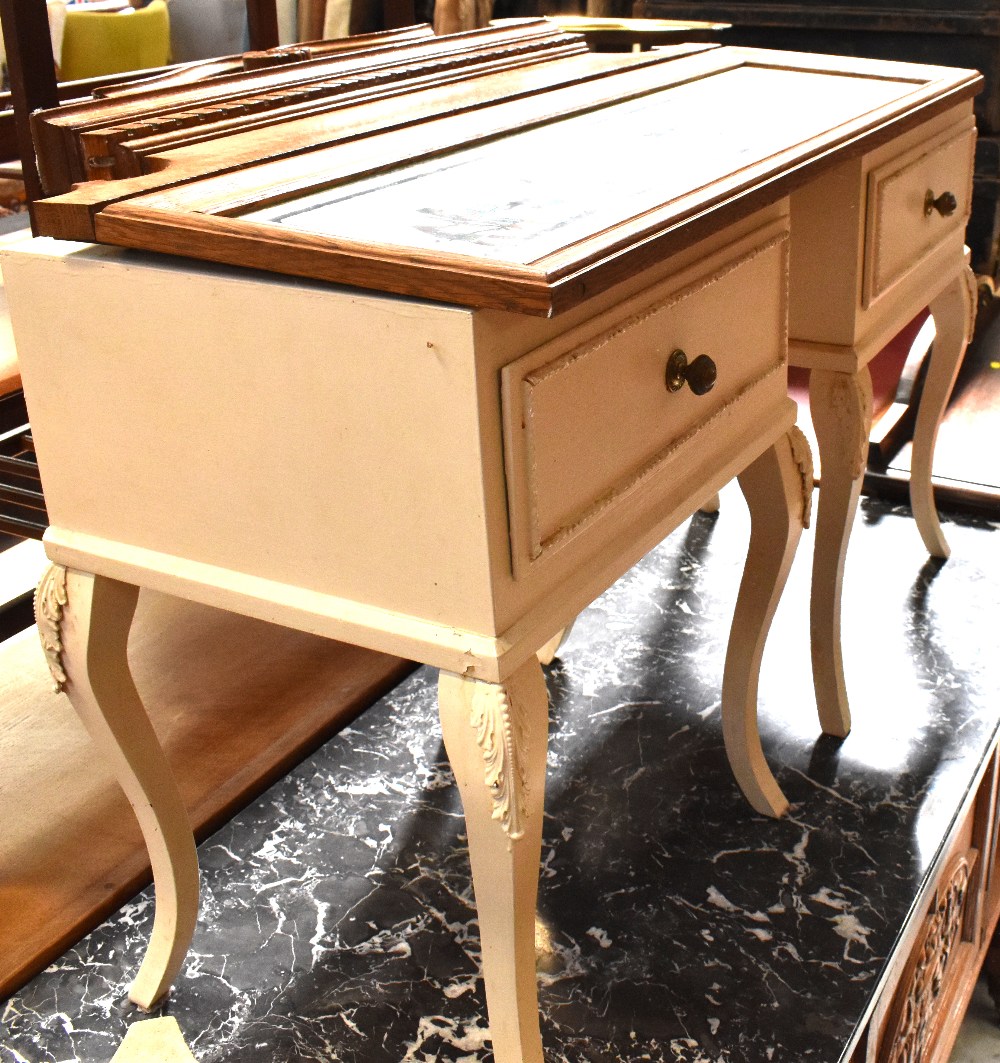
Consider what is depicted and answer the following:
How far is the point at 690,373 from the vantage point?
975 mm

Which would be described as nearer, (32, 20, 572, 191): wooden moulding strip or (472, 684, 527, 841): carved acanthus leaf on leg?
(472, 684, 527, 841): carved acanthus leaf on leg

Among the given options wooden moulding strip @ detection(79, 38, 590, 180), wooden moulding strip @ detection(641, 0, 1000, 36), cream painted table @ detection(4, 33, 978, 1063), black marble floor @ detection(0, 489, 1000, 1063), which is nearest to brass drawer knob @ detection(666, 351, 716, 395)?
cream painted table @ detection(4, 33, 978, 1063)

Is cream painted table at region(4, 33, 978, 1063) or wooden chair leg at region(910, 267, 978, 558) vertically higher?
cream painted table at region(4, 33, 978, 1063)

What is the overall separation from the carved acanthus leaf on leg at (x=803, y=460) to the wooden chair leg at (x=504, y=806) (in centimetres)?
48

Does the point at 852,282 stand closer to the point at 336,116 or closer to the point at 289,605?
the point at 336,116

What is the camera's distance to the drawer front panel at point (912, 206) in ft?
4.48

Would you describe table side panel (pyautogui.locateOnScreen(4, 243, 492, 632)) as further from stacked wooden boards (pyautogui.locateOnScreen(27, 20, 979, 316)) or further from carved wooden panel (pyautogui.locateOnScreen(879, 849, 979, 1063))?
carved wooden panel (pyautogui.locateOnScreen(879, 849, 979, 1063))

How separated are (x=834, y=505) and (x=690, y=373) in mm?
559

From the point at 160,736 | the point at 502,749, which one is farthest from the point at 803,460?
the point at 160,736

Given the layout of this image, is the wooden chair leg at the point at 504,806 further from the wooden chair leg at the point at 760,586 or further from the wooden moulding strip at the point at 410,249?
the wooden chair leg at the point at 760,586

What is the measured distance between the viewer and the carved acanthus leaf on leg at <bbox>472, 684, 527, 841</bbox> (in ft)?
2.84

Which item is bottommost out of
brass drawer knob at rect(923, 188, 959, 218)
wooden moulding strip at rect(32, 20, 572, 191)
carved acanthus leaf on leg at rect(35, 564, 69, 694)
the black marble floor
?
the black marble floor

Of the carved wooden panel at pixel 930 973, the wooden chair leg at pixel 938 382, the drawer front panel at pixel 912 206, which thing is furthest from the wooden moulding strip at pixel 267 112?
the carved wooden panel at pixel 930 973

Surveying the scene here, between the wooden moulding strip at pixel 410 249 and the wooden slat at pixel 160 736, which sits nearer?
the wooden moulding strip at pixel 410 249
